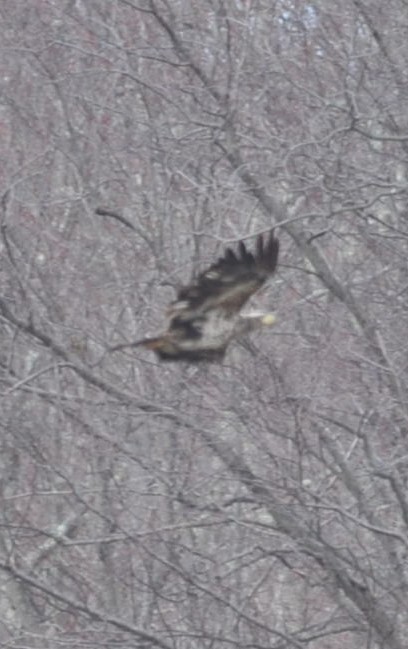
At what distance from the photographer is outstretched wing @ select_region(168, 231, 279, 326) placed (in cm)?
909

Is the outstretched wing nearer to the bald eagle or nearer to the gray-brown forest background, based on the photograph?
the bald eagle

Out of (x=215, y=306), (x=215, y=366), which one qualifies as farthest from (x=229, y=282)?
(x=215, y=366)

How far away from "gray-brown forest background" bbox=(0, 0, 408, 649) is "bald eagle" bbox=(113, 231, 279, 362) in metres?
0.16

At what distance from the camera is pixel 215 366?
32.2 ft

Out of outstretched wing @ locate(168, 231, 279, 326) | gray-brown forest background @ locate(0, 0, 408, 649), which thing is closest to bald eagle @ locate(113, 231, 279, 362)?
outstretched wing @ locate(168, 231, 279, 326)

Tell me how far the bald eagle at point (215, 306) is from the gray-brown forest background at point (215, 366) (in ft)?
0.51

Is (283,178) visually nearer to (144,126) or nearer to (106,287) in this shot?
(106,287)

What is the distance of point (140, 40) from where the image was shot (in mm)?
11578

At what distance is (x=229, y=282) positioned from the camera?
915 centimetres

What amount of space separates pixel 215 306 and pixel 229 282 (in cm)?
12

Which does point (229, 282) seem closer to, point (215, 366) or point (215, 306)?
point (215, 306)

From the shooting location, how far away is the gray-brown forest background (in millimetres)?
9156

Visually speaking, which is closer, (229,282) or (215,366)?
(229,282)

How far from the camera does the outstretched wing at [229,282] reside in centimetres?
909
